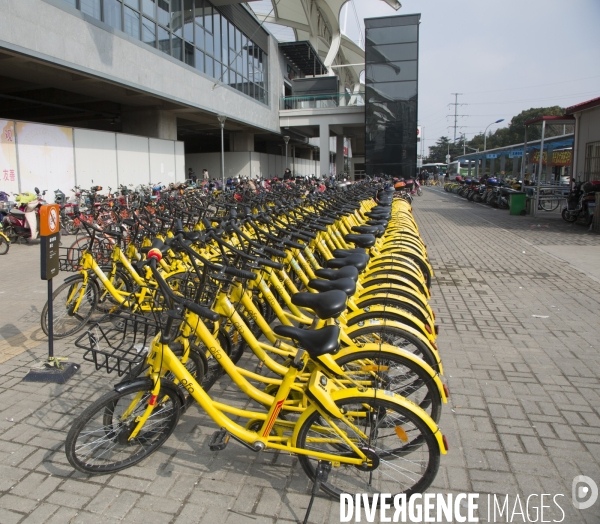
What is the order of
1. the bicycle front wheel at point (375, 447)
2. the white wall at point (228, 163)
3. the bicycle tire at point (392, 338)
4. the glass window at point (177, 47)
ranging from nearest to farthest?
the bicycle front wheel at point (375, 447), the bicycle tire at point (392, 338), the glass window at point (177, 47), the white wall at point (228, 163)

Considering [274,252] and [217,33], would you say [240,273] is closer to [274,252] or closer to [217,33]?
[274,252]

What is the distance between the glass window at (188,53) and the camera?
18.2 m

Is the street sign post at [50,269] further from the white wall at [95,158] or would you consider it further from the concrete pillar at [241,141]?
the concrete pillar at [241,141]

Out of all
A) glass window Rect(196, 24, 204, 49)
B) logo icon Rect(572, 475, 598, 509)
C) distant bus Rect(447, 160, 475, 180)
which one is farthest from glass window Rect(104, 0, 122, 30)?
distant bus Rect(447, 160, 475, 180)

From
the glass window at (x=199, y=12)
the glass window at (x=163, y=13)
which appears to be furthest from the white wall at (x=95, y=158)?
the glass window at (x=199, y=12)

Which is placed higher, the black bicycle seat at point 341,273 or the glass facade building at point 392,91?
the glass facade building at point 392,91

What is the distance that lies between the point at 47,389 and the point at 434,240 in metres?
8.95

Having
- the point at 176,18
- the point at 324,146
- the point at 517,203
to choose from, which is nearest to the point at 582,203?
the point at 517,203

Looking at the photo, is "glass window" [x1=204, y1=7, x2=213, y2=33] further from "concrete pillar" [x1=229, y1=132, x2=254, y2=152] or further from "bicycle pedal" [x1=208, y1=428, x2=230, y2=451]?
"bicycle pedal" [x1=208, y1=428, x2=230, y2=451]

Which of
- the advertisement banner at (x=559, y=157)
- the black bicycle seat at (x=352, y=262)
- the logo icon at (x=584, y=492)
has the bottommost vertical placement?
the logo icon at (x=584, y=492)

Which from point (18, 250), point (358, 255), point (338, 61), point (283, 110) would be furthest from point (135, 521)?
point (338, 61)

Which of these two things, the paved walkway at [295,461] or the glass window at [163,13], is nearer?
the paved walkway at [295,461]

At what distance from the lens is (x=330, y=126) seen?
30.9 meters

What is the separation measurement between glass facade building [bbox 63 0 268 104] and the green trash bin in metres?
12.8
